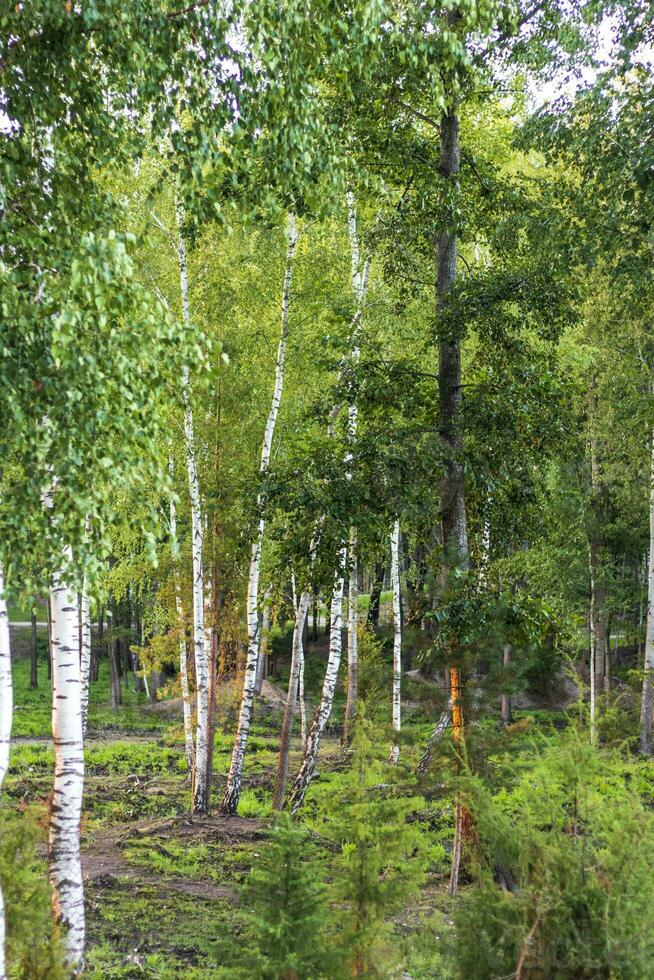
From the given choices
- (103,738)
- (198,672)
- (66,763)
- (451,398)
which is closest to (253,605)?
(198,672)

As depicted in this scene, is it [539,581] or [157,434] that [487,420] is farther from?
[539,581]

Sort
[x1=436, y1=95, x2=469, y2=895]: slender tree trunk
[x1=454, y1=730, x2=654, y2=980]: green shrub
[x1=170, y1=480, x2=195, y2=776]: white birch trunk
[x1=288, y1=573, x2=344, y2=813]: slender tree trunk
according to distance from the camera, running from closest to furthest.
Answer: [x1=454, y1=730, x2=654, y2=980]: green shrub → [x1=436, y1=95, x2=469, y2=895]: slender tree trunk → [x1=288, y1=573, x2=344, y2=813]: slender tree trunk → [x1=170, y1=480, x2=195, y2=776]: white birch trunk

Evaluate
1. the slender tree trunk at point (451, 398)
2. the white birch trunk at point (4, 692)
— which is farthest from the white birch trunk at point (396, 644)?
the white birch trunk at point (4, 692)

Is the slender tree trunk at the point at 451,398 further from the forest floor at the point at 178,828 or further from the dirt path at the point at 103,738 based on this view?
the dirt path at the point at 103,738

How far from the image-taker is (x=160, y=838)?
13078 millimetres

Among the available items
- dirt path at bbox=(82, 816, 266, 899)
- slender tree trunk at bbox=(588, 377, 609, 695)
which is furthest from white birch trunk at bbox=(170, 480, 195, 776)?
slender tree trunk at bbox=(588, 377, 609, 695)

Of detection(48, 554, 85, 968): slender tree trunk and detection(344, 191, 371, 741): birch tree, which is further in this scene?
detection(344, 191, 371, 741): birch tree

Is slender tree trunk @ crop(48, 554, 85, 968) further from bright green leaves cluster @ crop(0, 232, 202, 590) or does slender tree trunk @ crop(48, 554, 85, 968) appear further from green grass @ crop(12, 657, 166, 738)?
green grass @ crop(12, 657, 166, 738)

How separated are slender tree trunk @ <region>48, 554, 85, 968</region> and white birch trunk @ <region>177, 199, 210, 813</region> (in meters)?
7.12

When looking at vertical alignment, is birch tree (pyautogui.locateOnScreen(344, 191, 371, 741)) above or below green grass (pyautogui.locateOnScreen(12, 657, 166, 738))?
above

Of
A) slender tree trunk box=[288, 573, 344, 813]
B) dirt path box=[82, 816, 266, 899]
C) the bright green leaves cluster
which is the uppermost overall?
the bright green leaves cluster

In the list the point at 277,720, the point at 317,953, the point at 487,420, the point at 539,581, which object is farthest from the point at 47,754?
the point at 317,953

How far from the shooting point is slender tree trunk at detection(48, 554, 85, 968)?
699 centimetres

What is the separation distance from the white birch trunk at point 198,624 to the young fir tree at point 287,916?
9358mm
